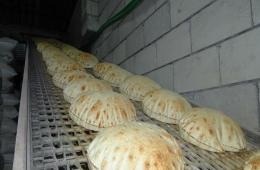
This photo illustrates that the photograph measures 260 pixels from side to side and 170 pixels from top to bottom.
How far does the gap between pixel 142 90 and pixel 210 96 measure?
0.52 meters

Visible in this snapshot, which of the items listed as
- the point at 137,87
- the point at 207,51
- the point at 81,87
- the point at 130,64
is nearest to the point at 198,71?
the point at 207,51

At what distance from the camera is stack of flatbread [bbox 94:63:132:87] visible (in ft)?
7.07

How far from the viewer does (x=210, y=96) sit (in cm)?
159

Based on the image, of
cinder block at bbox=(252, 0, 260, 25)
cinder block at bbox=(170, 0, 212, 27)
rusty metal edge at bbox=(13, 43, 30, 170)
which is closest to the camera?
rusty metal edge at bbox=(13, 43, 30, 170)

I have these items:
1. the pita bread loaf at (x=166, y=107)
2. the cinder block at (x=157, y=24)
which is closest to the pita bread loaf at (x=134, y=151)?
the pita bread loaf at (x=166, y=107)

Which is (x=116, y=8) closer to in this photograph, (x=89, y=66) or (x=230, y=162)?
(x=89, y=66)

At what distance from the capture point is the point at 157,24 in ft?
7.30

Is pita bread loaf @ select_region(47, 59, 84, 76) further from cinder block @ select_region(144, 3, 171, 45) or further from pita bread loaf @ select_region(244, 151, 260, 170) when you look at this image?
pita bread loaf @ select_region(244, 151, 260, 170)

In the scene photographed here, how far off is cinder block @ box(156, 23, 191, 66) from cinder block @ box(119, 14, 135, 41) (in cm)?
73

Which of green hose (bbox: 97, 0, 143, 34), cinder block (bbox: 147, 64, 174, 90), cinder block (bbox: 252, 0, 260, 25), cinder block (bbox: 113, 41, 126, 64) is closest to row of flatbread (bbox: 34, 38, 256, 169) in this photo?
cinder block (bbox: 147, 64, 174, 90)

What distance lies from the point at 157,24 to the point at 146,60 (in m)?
0.42

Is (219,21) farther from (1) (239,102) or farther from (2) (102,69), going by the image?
(2) (102,69)

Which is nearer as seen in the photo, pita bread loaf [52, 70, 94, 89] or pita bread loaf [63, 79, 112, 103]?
pita bread loaf [63, 79, 112, 103]

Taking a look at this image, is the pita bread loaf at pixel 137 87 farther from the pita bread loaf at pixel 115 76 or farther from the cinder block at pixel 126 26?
the cinder block at pixel 126 26
